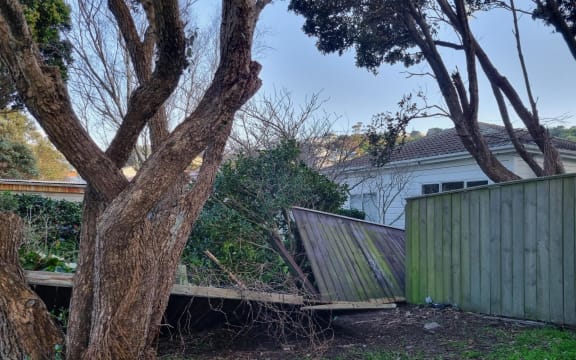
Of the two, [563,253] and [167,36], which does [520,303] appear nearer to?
[563,253]

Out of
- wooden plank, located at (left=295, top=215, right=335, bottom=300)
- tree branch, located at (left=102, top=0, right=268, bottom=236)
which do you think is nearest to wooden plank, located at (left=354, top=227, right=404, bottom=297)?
wooden plank, located at (left=295, top=215, right=335, bottom=300)

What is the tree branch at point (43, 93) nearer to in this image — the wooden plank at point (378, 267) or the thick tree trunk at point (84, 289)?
the thick tree trunk at point (84, 289)

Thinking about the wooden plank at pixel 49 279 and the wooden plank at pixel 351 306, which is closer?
the wooden plank at pixel 49 279

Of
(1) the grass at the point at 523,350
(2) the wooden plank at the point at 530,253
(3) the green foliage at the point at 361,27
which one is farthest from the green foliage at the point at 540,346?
(3) the green foliage at the point at 361,27

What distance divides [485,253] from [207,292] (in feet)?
12.3

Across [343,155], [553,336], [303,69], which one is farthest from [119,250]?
[303,69]

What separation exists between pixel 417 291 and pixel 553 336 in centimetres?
240

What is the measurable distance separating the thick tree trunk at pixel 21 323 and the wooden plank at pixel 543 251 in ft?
17.1

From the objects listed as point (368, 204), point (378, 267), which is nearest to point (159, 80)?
point (378, 267)

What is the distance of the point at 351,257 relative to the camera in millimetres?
7328

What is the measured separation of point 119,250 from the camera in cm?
371

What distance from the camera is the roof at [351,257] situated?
6.70 m

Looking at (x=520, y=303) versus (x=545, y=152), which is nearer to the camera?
(x=520, y=303)

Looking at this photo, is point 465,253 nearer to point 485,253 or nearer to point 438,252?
point 485,253
